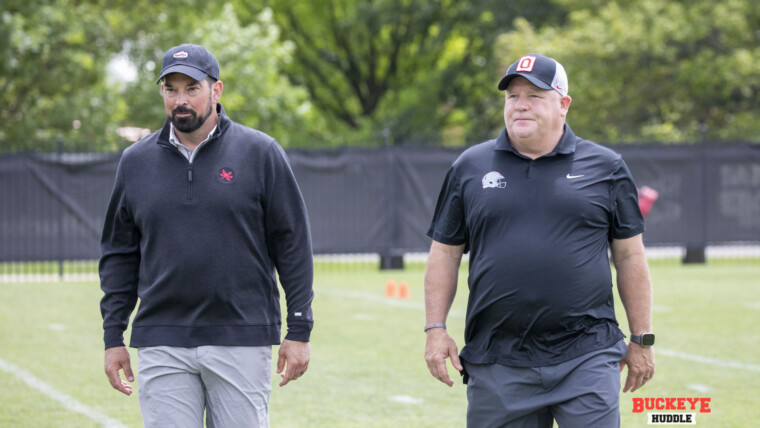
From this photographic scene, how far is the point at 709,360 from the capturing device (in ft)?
33.2

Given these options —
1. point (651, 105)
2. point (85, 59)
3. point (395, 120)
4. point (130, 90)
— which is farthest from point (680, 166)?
point (395, 120)

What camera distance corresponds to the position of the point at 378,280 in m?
18.9

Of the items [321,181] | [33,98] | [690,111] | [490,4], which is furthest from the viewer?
[490,4]

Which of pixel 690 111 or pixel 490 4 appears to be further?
pixel 490 4

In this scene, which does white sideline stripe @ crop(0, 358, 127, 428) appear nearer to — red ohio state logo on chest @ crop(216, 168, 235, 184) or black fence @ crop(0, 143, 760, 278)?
red ohio state logo on chest @ crop(216, 168, 235, 184)

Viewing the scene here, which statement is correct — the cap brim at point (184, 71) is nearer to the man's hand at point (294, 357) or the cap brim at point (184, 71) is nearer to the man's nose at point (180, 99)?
the man's nose at point (180, 99)

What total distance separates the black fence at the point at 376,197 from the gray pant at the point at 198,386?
607 inches

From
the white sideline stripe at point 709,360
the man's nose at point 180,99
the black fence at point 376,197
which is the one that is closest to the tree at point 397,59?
the black fence at point 376,197

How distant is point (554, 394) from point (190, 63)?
1.93m

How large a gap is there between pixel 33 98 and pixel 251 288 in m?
23.1

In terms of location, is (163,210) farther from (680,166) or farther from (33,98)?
(33,98)

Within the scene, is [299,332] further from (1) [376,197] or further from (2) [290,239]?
(1) [376,197]

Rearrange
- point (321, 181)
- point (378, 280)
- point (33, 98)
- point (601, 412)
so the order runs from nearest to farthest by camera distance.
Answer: point (601, 412) < point (378, 280) < point (321, 181) < point (33, 98)

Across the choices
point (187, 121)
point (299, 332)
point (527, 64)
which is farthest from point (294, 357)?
point (527, 64)
